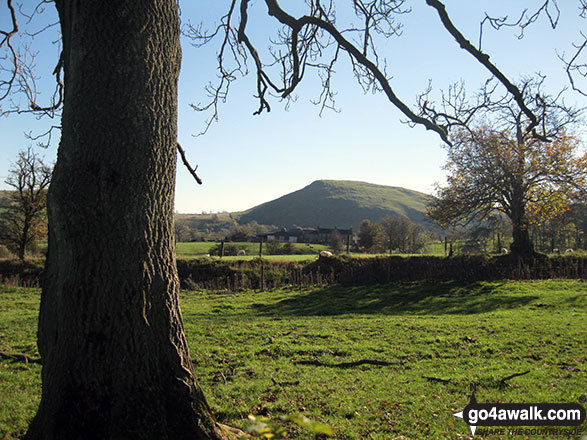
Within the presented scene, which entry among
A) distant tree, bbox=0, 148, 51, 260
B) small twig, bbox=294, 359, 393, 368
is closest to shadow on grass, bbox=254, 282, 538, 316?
small twig, bbox=294, 359, 393, 368

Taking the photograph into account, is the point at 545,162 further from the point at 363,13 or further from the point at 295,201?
the point at 295,201

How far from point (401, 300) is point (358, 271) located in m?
4.94

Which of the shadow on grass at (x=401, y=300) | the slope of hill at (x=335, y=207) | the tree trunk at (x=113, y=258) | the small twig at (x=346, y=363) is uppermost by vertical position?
the slope of hill at (x=335, y=207)

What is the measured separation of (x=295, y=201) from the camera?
166m

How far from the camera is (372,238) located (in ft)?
166

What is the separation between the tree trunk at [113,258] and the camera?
120 inches

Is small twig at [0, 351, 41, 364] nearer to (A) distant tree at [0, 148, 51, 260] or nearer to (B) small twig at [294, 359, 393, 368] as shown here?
(B) small twig at [294, 359, 393, 368]

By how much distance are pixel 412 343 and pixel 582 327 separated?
4805 millimetres

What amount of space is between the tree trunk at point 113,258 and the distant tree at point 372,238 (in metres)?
46.0

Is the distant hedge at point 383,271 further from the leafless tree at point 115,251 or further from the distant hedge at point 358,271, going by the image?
the leafless tree at point 115,251

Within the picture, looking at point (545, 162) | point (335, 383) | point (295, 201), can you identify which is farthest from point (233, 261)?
point (295, 201)

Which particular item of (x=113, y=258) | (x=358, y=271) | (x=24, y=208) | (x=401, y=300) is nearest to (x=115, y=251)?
(x=113, y=258)

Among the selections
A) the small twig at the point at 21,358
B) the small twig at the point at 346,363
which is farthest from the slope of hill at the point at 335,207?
the small twig at the point at 21,358

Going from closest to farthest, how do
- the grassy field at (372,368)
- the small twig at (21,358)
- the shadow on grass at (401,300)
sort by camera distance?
the grassy field at (372,368)
the small twig at (21,358)
the shadow on grass at (401,300)
